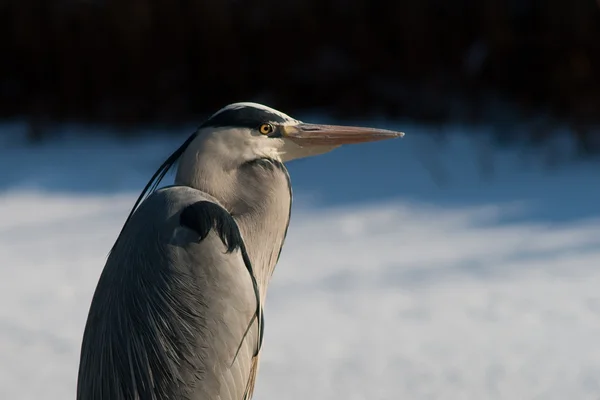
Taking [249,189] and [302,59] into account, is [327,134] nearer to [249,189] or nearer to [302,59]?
[249,189]

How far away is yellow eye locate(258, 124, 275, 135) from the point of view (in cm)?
163

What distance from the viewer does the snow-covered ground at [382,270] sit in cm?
270

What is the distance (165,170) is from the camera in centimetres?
167

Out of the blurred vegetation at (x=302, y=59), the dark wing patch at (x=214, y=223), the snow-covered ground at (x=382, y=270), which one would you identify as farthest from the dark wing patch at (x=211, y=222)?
the blurred vegetation at (x=302, y=59)

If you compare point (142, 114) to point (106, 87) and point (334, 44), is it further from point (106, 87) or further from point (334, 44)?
point (334, 44)

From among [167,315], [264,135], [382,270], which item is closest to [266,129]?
[264,135]

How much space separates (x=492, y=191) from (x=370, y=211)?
20.0 inches

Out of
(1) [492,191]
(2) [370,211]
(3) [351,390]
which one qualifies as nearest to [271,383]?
(3) [351,390]

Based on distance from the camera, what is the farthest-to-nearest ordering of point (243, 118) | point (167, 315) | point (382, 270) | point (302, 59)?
point (302, 59), point (382, 270), point (243, 118), point (167, 315)

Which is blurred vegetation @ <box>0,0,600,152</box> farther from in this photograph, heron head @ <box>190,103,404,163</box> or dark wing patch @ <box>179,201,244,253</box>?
dark wing patch @ <box>179,201,244,253</box>

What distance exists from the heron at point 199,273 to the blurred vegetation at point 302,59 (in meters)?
3.12

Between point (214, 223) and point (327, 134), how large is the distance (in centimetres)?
25

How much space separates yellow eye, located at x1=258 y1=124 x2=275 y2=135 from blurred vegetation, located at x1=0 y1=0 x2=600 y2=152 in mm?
3106

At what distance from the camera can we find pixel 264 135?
163 centimetres
